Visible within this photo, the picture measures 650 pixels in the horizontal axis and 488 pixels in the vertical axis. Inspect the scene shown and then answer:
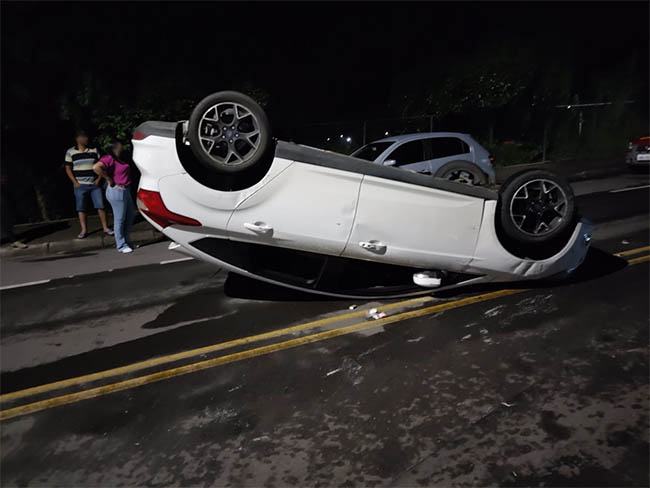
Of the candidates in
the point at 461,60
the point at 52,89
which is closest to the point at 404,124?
the point at 461,60

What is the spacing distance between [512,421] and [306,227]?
2247 mm

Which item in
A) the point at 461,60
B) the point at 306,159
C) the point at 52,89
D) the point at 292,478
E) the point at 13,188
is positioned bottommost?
the point at 292,478

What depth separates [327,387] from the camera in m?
3.74

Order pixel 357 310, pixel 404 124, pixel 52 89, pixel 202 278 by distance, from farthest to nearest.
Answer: pixel 404 124, pixel 52 89, pixel 202 278, pixel 357 310

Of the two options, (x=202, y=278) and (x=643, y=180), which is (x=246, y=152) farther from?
(x=643, y=180)

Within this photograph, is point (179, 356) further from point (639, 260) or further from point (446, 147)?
point (446, 147)

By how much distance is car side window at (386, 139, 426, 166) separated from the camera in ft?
30.8

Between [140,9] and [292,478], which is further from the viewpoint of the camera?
[140,9]

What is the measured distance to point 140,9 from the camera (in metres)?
12.3

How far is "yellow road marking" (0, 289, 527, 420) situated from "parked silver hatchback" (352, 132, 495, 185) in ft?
14.7

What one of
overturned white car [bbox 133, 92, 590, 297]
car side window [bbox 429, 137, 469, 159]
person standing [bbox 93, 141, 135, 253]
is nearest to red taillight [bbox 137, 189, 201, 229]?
overturned white car [bbox 133, 92, 590, 297]

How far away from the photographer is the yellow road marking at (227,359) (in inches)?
147

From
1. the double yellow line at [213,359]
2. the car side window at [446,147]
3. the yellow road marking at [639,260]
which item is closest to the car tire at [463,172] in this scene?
the car side window at [446,147]

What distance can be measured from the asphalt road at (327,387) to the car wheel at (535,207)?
2.63 feet
